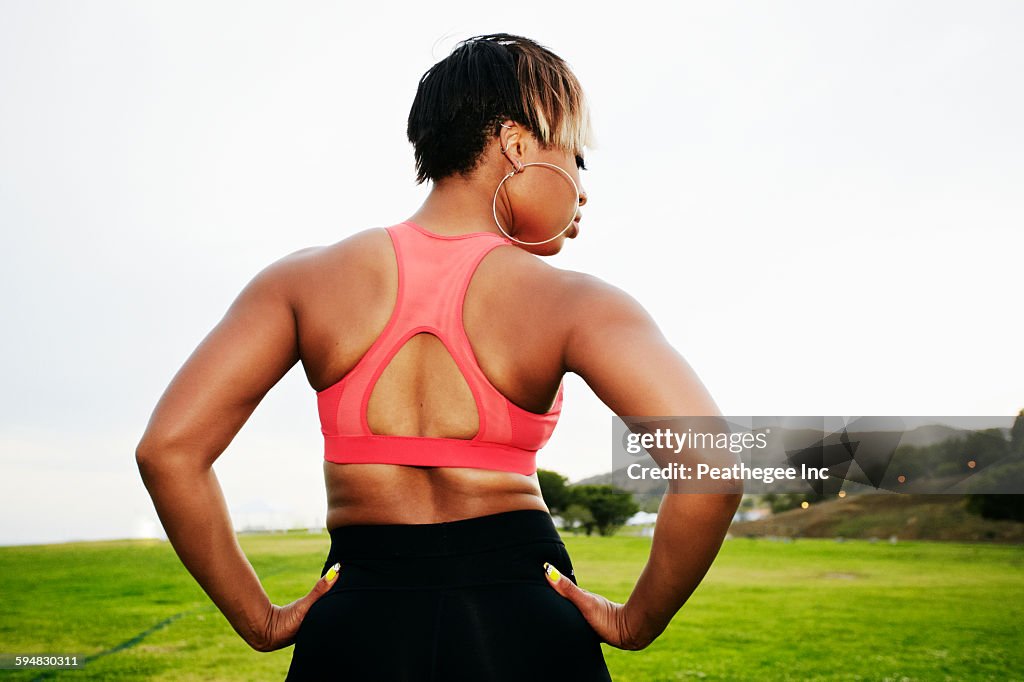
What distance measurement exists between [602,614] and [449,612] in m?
0.36

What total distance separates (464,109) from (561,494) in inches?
741

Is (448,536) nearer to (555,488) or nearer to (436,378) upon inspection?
(436,378)

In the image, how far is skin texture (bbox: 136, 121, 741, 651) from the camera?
147cm

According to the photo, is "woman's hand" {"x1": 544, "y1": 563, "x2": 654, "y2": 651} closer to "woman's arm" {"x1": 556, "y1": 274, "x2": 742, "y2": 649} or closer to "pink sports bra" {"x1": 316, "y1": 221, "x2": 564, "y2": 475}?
"woman's arm" {"x1": 556, "y1": 274, "x2": 742, "y2": 649}

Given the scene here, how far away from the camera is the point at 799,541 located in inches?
939

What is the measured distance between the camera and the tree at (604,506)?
2188 cm

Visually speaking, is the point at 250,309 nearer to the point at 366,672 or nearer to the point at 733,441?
the point at 366,672

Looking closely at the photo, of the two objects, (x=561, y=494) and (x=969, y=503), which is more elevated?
(x=561, y=494)

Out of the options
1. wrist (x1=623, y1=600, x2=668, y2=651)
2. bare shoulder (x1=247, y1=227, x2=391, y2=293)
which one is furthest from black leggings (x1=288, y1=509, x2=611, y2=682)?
bare shoulder (x1=247, y1=227, x2=391, y2=293)

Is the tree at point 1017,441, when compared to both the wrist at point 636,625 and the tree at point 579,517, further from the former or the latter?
the wrist at point 636,625

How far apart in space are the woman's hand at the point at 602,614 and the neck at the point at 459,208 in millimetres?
757

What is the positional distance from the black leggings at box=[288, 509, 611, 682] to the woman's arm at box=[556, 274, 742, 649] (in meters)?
0.10

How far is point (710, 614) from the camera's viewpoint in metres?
13.2

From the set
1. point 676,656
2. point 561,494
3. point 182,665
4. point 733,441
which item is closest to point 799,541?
point 561,494
